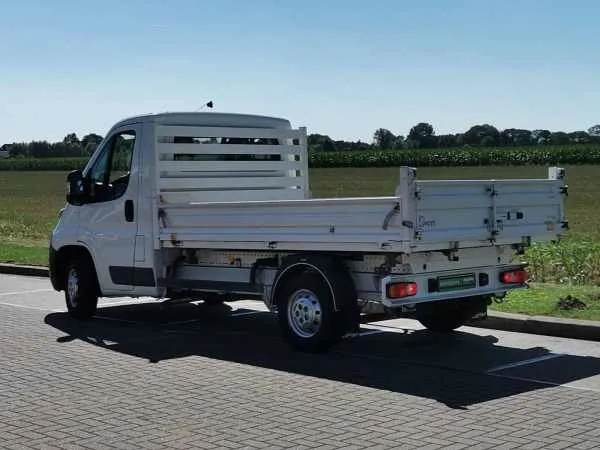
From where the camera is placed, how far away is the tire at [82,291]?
11750 millimetres

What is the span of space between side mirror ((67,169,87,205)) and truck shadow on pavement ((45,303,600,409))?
1.56 meters

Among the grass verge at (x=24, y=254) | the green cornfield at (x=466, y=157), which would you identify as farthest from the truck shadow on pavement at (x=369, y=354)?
the green cornfield at (x=466, y=157)

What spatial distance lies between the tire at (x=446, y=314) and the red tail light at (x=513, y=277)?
393 millimetres

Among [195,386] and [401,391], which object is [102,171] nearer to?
[195,386]

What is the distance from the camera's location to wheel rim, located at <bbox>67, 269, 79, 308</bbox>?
11.8 meters

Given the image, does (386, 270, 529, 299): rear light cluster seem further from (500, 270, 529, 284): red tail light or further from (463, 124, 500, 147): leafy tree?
(463, 124, 500, 147): leafy tree

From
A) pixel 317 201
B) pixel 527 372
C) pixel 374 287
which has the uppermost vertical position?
pixel 317 201

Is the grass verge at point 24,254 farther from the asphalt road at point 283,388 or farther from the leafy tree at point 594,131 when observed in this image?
the leafy tree at point 594,131

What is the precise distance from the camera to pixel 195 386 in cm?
771

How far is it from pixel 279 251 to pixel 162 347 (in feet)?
5.35

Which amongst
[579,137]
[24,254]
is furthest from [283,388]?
[579,137]

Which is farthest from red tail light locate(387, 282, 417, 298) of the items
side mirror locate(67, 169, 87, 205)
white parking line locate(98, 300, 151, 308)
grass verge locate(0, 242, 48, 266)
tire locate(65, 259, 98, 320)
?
grass verge locate(0, 242, 48, 266)

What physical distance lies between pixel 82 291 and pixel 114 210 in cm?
124

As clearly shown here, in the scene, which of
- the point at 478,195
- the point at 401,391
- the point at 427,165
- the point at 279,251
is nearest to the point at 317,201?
the point at 279,251
